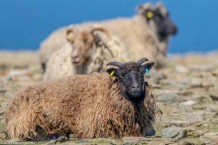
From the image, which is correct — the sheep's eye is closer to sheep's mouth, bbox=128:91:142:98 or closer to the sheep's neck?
the sheep's neck

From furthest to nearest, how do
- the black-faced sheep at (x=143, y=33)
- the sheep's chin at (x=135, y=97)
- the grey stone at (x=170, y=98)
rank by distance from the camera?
1. the black-faced sheep at (x=143, y=33)
2. the grey stone at (x=170, y=98)
3. the sheep's chin at (x=135, y=97)

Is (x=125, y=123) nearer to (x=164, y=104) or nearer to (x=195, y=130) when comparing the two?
(x=195, y=130)

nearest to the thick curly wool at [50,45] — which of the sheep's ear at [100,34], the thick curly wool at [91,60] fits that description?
the thick curly wool at [91,60]

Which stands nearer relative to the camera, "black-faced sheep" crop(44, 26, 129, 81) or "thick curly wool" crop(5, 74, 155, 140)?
"thick curly wool" crop(5, 74, 155, 140)

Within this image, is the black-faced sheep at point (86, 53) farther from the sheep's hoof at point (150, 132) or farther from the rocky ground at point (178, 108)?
the sheep's hoof at point (150, 132)

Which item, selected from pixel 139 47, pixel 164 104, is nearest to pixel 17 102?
pixel 164 104

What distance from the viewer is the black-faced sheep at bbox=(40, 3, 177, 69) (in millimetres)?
21469

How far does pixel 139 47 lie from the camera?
2172 cm

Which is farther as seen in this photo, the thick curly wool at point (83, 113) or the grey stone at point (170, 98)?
the grey stone at point (170, 98)

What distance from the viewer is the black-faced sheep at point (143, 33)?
70.4ft

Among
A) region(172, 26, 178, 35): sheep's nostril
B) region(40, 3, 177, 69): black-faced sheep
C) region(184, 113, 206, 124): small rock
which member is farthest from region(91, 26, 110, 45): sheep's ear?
region(172, 26, 178, 35): sheep's nostril

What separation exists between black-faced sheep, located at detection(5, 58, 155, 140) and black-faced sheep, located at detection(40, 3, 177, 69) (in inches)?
352

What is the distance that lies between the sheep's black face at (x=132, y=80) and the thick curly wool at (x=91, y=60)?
19.3ft

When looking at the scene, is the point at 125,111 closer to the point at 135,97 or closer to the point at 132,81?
the point at 135,97
